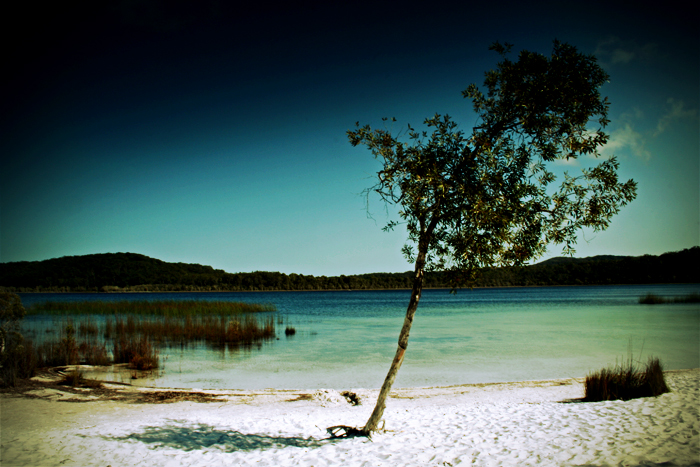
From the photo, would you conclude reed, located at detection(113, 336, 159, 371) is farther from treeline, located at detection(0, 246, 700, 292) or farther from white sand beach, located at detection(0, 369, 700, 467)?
treeline, located at detection(0, 246, 700, 292)

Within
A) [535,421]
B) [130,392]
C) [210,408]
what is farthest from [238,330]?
[535,421]

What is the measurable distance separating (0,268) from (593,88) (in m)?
106

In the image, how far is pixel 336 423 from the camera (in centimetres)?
784

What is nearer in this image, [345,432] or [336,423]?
[345,432]

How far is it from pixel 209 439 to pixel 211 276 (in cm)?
12329

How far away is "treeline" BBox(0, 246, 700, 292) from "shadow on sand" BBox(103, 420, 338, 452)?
7661 cm

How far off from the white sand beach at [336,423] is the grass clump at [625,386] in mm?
333

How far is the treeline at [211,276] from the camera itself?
92.0 metres

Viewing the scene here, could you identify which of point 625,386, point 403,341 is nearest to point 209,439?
point 403,341

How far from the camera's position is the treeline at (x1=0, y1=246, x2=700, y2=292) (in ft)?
302

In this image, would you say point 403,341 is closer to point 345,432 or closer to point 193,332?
point 345,432

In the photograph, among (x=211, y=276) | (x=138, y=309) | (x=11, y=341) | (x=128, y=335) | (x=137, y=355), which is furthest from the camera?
(x=211, y=276)

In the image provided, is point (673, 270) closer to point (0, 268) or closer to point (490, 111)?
point (490, 111)

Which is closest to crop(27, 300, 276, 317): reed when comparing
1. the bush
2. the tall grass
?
the tall grass
